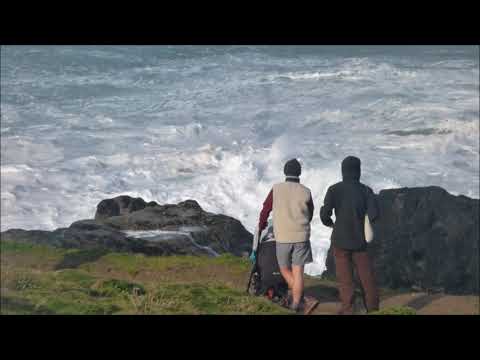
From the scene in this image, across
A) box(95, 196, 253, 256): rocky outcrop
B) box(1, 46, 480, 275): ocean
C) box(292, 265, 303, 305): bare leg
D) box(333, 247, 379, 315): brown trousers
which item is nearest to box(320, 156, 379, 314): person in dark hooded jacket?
box(333, 247, 379, 315): brown trousers

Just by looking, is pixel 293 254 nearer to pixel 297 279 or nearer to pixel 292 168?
pixel 297 279

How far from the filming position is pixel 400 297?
18344mm

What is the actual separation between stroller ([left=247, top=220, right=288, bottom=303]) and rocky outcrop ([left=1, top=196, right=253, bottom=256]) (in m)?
8.19

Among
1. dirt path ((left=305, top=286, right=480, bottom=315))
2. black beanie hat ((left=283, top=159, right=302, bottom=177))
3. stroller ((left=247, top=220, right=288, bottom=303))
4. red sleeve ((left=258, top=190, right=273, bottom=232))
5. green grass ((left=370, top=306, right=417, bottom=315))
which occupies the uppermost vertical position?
black beanie hat ((left=283, top=159, right=302, bottom=177))

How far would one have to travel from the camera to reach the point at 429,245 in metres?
23.9

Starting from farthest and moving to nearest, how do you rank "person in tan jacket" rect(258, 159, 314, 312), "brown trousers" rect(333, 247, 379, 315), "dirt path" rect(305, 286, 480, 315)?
"dirt path" rect(305, 286, 480, 315), "brown trousers" rect(333, 247, 379, 315), "person in tan jacket" rect(258, 159, 314, 312)

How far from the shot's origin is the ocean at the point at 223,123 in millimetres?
30891

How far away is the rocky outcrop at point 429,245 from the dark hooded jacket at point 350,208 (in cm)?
792

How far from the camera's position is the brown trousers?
50.6ft

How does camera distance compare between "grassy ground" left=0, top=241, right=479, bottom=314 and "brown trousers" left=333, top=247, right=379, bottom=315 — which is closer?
"brown trousers" left=333, top=247, right=379, bottom=315

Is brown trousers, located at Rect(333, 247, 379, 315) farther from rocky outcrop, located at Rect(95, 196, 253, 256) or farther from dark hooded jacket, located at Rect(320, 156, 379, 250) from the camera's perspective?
rocky outcrop, located at Rect(95, 196, 253, 256)

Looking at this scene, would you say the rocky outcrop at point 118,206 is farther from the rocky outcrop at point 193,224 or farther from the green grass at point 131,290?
the green grass at point 131,290

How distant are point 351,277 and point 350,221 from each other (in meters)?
1.02

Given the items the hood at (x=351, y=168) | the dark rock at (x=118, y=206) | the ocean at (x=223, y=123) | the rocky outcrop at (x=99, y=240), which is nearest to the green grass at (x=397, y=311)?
the hood at (x=351, y=168)
